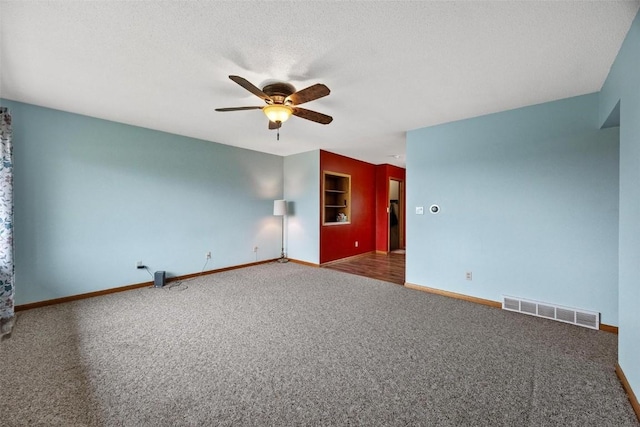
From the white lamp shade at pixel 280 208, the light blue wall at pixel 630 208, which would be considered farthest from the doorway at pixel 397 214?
the light blue wall at pixel 630 208

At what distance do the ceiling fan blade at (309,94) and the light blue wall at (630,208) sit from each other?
6.60 ft

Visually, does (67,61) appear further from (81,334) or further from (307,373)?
(307,373)

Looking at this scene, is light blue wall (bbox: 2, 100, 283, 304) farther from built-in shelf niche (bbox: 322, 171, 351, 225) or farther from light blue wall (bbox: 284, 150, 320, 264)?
built-in shelf niche (bbox: 322, 171, 351, 225)

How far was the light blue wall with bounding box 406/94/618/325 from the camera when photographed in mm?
2621

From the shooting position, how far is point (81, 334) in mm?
2400

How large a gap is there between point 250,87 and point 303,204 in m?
3.62

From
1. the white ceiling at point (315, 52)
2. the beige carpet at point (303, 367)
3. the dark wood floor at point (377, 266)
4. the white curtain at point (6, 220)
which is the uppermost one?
the white ceiling at point (315, 52)

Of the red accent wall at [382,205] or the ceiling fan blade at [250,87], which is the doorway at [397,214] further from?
the ceiling fan blade at [250,87]

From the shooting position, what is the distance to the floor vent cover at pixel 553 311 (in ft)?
8.58

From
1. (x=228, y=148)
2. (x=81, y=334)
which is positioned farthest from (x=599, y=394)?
(x=228, y=148)

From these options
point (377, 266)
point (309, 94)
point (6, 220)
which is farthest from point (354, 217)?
point (6, 220)

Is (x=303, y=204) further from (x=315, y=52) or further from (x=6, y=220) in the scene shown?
(x=6, y=220)

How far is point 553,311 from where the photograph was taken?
2.80m

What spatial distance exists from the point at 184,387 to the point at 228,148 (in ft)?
13.5
